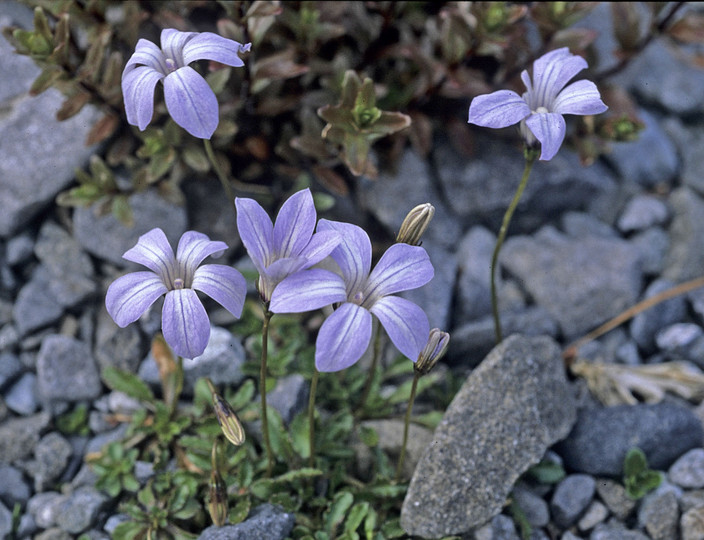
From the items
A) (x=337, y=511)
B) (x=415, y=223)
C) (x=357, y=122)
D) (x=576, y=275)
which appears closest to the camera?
(x=415, y=223)

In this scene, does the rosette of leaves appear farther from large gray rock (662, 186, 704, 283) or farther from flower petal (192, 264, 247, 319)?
large gray rock (662, 186, 704, 283)

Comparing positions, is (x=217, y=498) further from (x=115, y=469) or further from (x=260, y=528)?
(x=115, y=469)

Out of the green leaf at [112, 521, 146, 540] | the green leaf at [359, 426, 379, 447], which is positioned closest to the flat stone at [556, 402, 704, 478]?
the green leaf at [359, 426, 379, 447]

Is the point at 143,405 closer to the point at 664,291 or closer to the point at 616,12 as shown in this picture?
the point at 664,291

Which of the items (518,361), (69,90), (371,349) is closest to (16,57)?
(69,90)

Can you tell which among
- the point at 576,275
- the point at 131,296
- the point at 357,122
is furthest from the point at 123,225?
the point at 576,275
